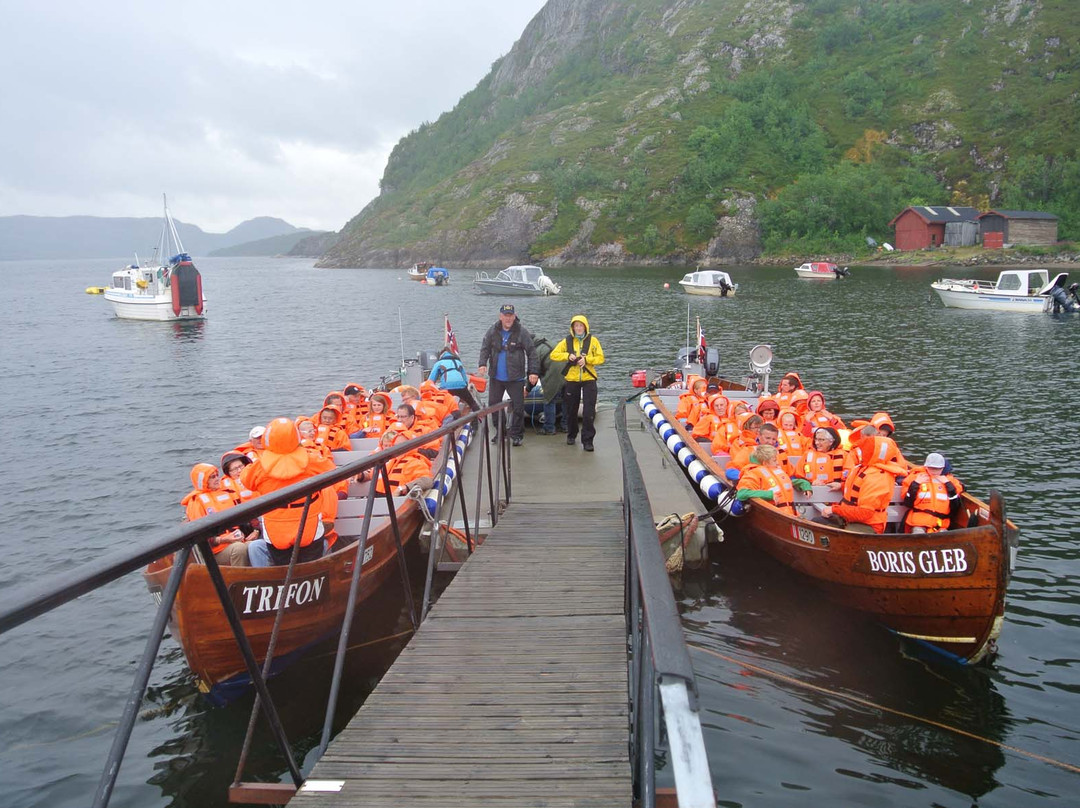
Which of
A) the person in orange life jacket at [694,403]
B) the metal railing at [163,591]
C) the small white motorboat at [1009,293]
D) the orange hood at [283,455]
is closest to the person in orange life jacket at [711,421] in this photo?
the person in orange life jacket at [694,403]

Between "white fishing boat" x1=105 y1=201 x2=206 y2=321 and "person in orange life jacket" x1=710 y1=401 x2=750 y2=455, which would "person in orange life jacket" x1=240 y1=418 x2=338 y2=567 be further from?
"white fishing boat" x1=105 y1=201 x2=206 y2=321

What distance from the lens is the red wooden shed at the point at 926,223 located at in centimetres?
7369

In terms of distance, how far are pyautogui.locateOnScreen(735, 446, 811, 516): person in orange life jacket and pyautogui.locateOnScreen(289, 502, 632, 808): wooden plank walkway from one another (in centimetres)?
379

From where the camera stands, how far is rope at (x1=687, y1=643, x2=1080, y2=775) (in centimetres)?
644

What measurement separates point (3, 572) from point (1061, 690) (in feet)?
46.0

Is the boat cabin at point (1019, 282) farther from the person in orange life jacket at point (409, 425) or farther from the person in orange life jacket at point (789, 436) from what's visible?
the person in orange life jacket at point (409, 425)

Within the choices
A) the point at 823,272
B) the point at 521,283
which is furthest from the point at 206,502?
the point at 823,272

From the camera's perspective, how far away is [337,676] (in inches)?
169

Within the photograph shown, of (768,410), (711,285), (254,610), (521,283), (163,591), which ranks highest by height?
(521,283)

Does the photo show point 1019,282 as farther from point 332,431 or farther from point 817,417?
point 332,431

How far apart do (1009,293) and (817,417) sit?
33.2 meters

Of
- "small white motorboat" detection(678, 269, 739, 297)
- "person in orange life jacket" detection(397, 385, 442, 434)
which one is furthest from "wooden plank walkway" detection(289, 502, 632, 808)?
"small white motorboat" detection(678, 269, 739, 297)

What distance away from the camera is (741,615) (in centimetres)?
913

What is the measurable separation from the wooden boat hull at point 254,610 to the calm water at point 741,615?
0.62 metres
